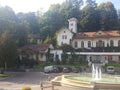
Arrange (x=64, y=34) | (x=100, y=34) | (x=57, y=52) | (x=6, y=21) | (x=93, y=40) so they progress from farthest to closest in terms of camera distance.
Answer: (x=64, y=34)
(x=93, y=40)
(x=100, y=34)
(x=57, y=52)
(x=6, y=21)


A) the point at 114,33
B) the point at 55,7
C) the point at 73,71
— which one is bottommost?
the point at 73,71

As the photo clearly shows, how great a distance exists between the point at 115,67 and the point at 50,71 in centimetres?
1188

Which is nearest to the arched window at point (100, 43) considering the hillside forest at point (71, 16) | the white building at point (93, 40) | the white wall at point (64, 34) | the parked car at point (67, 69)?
the white building at point (93, 40)

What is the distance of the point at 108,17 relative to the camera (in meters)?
84.3

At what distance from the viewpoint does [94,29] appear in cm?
8506

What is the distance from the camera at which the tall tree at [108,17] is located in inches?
3312

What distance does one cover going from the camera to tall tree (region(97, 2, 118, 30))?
8412cm

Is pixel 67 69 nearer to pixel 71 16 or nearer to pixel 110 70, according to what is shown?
pixel 110 70

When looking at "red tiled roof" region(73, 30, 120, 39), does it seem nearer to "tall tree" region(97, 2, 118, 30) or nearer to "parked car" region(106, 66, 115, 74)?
"tall tree" region(97, 2, 118, 30)

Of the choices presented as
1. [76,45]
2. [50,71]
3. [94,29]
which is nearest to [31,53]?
[76,45]

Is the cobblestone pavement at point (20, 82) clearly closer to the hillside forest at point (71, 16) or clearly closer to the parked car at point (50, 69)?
the parked car at point (50, 69)

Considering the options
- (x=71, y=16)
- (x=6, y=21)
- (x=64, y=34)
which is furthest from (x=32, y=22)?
(x=6, y=21)

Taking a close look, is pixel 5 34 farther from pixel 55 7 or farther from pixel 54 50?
pixel 55 7

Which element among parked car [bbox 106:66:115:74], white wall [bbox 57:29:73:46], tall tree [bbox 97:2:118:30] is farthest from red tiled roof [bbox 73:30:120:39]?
parked car [bbox 106:66:115:74]
